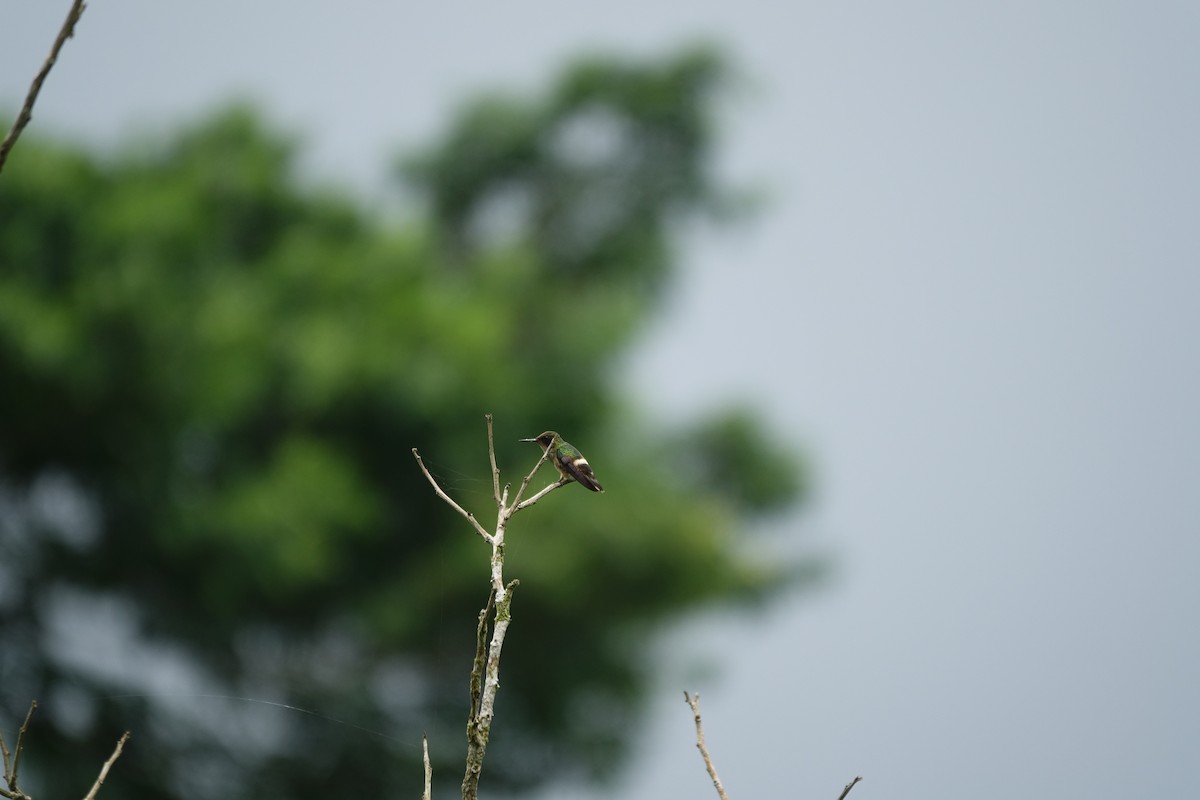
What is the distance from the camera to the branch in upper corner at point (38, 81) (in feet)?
1.91

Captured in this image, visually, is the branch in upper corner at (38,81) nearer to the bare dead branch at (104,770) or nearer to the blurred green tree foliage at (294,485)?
the bare dead branch at (104,770)

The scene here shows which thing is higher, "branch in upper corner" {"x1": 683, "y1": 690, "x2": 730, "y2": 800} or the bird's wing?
the bird's wing

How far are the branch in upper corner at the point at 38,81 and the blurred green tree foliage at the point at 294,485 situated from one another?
634 cm

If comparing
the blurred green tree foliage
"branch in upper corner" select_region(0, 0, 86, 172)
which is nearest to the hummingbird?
"branch in upper corner" select_region(0, 0, 86, 172)

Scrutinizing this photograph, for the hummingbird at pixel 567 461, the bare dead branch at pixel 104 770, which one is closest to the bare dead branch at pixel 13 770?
the bare dead branch at pixel 104 770

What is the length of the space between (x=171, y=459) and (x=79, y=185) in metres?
1.85

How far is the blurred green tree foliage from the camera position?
6922mm

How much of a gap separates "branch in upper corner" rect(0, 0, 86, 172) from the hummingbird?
494 mm

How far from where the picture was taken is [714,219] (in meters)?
12.2

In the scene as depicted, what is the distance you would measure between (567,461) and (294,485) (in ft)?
19.8

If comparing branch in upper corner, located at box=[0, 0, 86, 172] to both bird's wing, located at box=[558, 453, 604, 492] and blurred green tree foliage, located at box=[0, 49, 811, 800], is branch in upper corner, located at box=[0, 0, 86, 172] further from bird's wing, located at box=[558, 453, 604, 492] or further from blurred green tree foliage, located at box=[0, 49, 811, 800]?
blurred green tree foliage, located at box=[0, 49, 811, 800]

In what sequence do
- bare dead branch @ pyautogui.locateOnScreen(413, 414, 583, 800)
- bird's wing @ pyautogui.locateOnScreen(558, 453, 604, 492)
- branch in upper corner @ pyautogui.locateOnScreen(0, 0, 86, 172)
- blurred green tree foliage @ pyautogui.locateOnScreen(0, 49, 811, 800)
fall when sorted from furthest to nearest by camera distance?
blurred green tree foliage @ pyautogui.locateOnScreen(0, 49, 811, 800), bird's wing @ pyautogui.locateOnScreen(558, 453, 604, 492), bare dead branch @ pyautogui.locateOnScreen(413, 414, 583, 800), branch in upper corner @ pyautogui.locateOnScreen(0, 0, 86, 172)

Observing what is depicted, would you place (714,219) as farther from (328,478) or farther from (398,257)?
(328,478)

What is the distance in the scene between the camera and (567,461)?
106 cm
